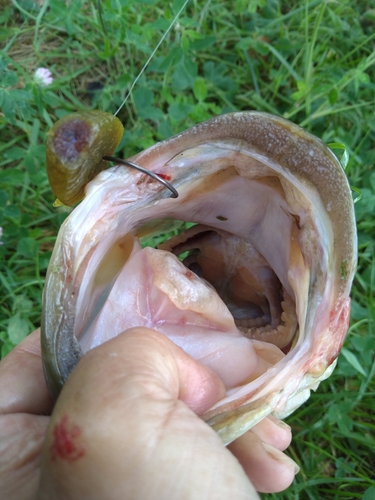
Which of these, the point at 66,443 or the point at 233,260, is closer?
the point at 66,443

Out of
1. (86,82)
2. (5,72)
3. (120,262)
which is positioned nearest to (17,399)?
(120,262)

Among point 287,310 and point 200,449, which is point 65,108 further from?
point 200,449

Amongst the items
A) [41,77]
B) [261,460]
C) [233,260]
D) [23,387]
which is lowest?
[23,387]

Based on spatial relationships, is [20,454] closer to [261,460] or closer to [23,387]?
[23,387]

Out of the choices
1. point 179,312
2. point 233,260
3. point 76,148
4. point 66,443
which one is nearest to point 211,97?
point 233,260

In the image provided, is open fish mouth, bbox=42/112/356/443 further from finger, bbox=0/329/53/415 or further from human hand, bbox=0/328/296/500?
finger, bbox=0/329/53/415

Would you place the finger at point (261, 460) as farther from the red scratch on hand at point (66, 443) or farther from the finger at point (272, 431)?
the red scratch on hand at point (66, 443)
